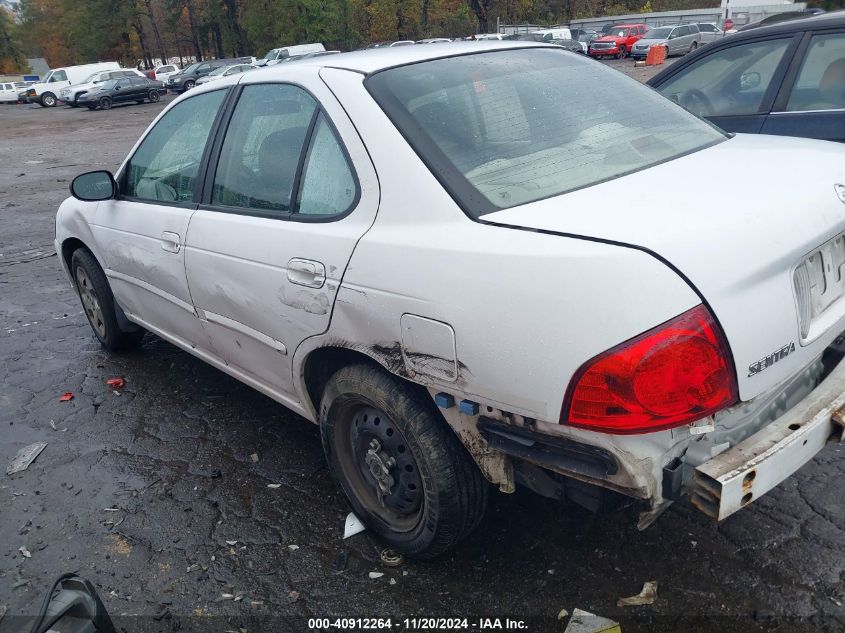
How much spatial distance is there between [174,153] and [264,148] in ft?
2.93

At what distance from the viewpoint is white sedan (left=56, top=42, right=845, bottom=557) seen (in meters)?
1.90

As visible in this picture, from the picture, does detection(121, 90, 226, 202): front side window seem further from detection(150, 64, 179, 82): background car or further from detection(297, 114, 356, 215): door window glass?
detection(150, 64, 179, 82): background car

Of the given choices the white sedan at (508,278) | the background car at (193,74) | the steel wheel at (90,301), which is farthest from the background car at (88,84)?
the white sedan at (508,278)

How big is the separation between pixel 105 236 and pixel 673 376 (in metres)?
3.49

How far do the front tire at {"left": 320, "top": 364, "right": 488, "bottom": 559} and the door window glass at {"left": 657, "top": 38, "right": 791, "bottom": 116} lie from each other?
3.28m

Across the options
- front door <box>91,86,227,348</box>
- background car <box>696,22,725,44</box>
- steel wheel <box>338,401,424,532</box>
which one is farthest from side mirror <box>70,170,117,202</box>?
background car <box>696,22,725,44</box>

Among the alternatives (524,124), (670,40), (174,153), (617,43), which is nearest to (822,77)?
(524,124)

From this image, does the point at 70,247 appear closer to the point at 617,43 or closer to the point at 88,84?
the point at 88,84

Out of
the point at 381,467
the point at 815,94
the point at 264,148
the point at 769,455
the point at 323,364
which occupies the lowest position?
the point at 381,467

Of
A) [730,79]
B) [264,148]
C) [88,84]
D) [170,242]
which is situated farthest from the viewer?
[88,84]

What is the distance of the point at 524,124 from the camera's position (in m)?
2.66

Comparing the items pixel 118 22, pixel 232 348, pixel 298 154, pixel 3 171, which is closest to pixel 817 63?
pixel 298 154

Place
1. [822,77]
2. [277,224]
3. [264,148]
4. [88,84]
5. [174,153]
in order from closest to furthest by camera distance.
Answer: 1. [277,224]
2. [264,148]
3. [174,153]
4. [822,77]
5. [88,84]

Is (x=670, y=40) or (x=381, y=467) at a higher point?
(x=670, y=40)
